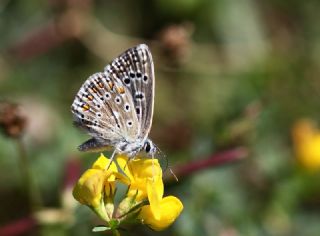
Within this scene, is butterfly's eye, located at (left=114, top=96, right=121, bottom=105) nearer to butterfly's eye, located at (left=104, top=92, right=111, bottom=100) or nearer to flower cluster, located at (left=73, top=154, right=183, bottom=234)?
butterfly's eye, located at (left=104, top=92, right=111, bottom=100)

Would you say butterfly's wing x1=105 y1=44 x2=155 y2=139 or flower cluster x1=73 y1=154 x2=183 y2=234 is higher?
butterfly's wing x1=105 y1=44 x2=155 y2=139

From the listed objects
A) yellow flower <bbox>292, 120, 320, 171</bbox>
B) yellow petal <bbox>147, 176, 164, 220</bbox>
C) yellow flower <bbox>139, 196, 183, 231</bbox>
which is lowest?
yellow flower <bbox>292, 120, 320, 171</bbox>

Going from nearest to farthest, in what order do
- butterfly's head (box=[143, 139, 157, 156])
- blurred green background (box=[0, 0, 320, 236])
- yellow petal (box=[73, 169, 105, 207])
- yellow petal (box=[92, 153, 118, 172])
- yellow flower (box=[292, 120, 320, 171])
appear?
yellow petal (box=[73, 169, 105, 207])
yellow petal (box=[92, 153, 118, 172])
butterfly's head (box=[143, 139, 157, 156])
blurred green background (box=[0, 0, 320, 236])
yellow flower (box=[292, 120, 320, 171])

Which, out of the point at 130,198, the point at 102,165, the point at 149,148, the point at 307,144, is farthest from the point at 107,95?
the point at 307,144

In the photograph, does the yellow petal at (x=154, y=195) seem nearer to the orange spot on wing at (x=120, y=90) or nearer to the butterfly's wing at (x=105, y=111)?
the butterfly's wing at (x=105, y=111)

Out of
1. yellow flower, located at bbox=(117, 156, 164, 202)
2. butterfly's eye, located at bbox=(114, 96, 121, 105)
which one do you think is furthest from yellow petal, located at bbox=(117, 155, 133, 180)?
butterfly's eye, located at bbox=(114, 96, 121, 105)

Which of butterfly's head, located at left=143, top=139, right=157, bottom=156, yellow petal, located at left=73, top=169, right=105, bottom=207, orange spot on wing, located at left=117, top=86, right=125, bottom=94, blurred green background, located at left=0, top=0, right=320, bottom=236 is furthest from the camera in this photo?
blurred green background, located at left=0, top=0, right=320, bottom=236

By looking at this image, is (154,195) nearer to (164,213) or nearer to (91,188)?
(164,213)
